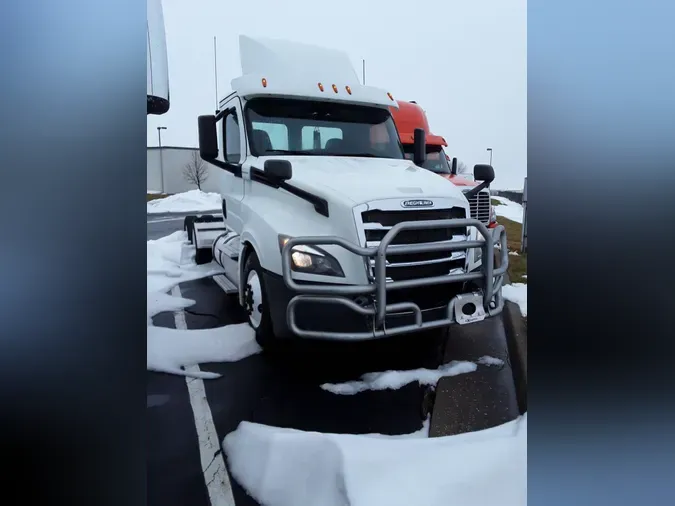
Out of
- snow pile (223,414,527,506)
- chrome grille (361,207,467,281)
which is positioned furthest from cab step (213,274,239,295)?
snow pile (223,414,527,506)

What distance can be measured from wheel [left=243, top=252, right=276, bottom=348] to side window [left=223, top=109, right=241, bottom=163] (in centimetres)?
122

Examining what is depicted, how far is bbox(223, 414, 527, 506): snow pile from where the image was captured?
1.77 m

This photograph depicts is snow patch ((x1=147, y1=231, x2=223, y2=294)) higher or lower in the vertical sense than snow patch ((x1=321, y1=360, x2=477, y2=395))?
higher

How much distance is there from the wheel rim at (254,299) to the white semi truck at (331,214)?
0.06 feet

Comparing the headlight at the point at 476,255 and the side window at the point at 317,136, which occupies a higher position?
the side window at the point at 317,136

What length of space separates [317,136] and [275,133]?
396 mm

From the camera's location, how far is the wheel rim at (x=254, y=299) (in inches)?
143

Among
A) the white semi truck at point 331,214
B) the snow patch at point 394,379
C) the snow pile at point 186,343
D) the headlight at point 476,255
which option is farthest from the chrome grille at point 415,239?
the snow pile at point 186,343

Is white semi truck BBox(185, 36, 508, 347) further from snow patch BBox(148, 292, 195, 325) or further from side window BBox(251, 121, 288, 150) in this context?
snow patch BBox(148, 292, 195, 325)

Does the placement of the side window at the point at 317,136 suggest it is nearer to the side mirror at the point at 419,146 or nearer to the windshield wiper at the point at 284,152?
the windshield wiper at the point at 284,152
